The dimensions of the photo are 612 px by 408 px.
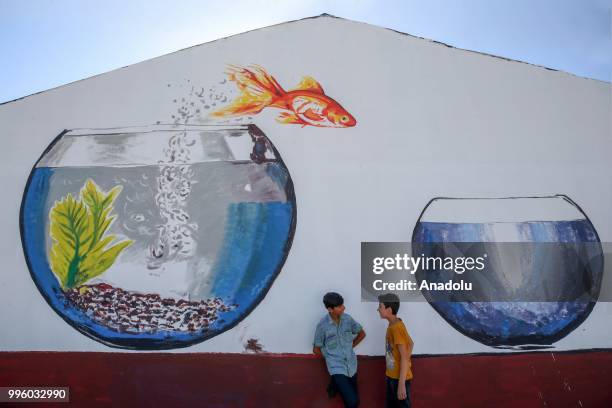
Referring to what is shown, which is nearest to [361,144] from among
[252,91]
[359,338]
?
[252,91]

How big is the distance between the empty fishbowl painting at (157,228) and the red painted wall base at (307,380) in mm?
227

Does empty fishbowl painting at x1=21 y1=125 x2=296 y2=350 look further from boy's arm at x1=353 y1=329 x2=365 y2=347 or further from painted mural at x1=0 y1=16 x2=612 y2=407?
boy's arm at x1=353 y1=329 x2=365 y2=347

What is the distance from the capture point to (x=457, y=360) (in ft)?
15.5

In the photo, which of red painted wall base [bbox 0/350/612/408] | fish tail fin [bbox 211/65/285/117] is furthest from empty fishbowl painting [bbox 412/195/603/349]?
fish tail fin [bbox 211/65/285/117]

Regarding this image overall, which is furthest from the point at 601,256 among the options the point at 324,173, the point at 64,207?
the point at 64,207

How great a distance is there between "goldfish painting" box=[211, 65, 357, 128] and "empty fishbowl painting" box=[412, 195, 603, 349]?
1.16 meters

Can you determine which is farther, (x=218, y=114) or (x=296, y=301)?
(x=218, y=114)

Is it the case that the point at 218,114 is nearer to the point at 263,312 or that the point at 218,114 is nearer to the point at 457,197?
the point at 263,312

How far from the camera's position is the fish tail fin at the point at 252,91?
5.11 m

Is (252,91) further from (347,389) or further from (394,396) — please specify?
(394,396)

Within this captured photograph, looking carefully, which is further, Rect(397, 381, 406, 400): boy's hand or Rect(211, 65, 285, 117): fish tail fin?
Rect(211, 65, 285, 117): fish tail fin

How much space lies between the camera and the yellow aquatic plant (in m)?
5.03

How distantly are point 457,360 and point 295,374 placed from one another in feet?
4.31

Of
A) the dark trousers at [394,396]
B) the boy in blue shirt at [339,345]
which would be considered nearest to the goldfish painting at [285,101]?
the boy in blue shirt at [339,345]
